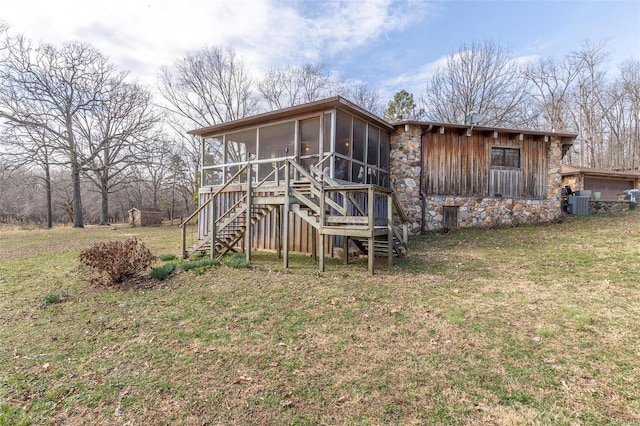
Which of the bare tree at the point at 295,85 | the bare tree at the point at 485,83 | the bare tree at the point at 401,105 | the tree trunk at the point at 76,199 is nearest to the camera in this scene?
the bare tree at the point at 401,105

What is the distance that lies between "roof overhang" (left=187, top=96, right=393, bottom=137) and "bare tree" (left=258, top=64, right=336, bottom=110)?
57.1 feet

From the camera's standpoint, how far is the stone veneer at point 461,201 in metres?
11.5

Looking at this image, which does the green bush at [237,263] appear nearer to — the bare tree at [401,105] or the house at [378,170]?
the house at [378,170]

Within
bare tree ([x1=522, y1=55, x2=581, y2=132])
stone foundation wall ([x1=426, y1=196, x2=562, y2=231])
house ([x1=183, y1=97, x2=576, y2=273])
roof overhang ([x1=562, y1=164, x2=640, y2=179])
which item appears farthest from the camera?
bare tree ([x1=522, y1=55, x2=581, y2=132])

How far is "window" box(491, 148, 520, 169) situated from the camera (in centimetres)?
1196

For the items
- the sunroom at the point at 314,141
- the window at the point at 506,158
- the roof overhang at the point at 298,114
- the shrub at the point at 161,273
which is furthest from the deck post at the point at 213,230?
the window at the point at 506,158

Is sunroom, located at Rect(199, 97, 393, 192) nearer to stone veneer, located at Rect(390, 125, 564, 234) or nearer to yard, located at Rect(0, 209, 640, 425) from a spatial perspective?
stone veneer, located at Rect(390, 125, 564, 234)

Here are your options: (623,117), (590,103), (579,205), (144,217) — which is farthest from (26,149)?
(623,117)

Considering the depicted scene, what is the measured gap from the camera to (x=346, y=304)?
15.1 ft

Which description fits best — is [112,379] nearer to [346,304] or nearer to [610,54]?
[346,304]

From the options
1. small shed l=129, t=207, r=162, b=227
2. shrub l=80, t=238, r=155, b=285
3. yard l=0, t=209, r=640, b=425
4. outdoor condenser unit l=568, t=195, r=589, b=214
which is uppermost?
outdoor condenser unit l=568, t=195, r=589, b=214

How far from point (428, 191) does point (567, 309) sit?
7.78 m

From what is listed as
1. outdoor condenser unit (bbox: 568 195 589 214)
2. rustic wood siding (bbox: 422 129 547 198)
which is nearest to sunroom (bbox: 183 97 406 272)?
rustic wood siding (bbox: 422 129 547 198)

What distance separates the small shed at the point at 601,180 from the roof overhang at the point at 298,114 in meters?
13.8
